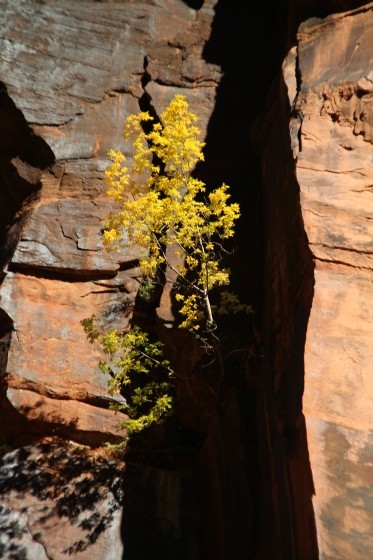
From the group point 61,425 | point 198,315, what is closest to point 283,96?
point 198,315

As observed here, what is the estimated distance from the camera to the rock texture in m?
4.11

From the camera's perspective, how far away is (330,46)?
256 inches

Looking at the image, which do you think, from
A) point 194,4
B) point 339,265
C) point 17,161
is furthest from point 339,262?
point 194,4

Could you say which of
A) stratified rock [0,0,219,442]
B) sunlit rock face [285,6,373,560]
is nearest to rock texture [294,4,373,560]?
sunlit rock face [285,6,373,560]

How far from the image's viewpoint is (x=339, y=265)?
5117mm

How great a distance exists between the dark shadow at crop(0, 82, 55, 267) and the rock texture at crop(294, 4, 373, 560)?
5.47 metres

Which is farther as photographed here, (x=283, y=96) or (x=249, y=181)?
Result: (x=249, y=181)

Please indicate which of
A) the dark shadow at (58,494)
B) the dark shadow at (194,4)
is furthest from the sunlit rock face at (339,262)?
the dark shadow at (194,4)

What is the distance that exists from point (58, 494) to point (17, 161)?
21.0ft

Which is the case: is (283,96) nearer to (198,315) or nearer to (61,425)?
(198,315)

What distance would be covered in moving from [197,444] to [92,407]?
1823 mm

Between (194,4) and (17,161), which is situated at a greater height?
(194,4)

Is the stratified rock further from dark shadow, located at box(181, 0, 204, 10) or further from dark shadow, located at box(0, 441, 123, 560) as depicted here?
dark shadow, located at box(0, 441, 123, 560)

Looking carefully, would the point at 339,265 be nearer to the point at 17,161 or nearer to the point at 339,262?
the point at 339,262
